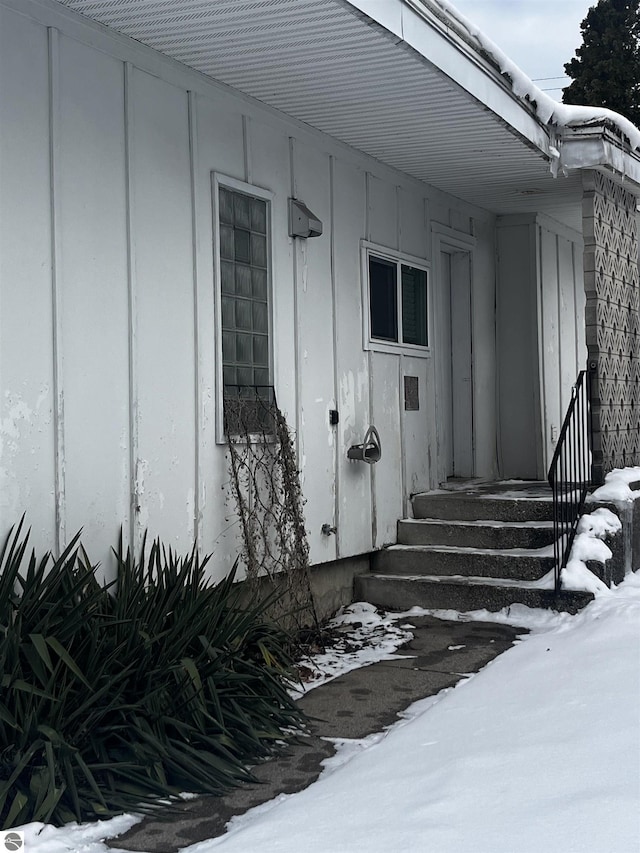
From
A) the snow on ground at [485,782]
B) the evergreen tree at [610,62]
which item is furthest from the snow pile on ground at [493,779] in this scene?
the evergreen tree at [610,62]

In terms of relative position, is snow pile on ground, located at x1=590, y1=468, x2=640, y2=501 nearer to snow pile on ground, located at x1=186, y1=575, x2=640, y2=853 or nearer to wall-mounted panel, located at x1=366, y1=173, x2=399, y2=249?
snow pile on ground, located at x1=186, y1=575, x2=640, y2=853

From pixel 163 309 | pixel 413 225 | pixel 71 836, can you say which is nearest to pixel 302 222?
pixel 163 309

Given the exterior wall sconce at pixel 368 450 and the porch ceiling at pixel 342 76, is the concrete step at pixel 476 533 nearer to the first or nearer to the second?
the exterior wall sconce at pixel 368 450

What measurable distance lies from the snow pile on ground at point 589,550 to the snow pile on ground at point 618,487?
0.13 meters

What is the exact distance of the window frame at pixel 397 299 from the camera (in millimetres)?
7516

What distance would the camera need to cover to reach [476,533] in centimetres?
755

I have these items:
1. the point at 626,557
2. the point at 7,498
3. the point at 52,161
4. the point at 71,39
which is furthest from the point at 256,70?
the point at 626,557

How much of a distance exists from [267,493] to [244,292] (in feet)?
4.02

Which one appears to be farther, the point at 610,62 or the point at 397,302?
the point at 610,62

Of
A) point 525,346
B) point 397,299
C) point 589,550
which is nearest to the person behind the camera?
point 589,550

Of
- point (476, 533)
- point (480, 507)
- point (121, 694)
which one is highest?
point (480, 507)

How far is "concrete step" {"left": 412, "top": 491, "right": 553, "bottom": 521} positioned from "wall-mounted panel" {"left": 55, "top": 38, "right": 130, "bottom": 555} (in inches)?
134

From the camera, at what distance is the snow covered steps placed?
6.93 metres

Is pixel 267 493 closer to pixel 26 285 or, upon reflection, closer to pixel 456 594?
pixel 456 594
